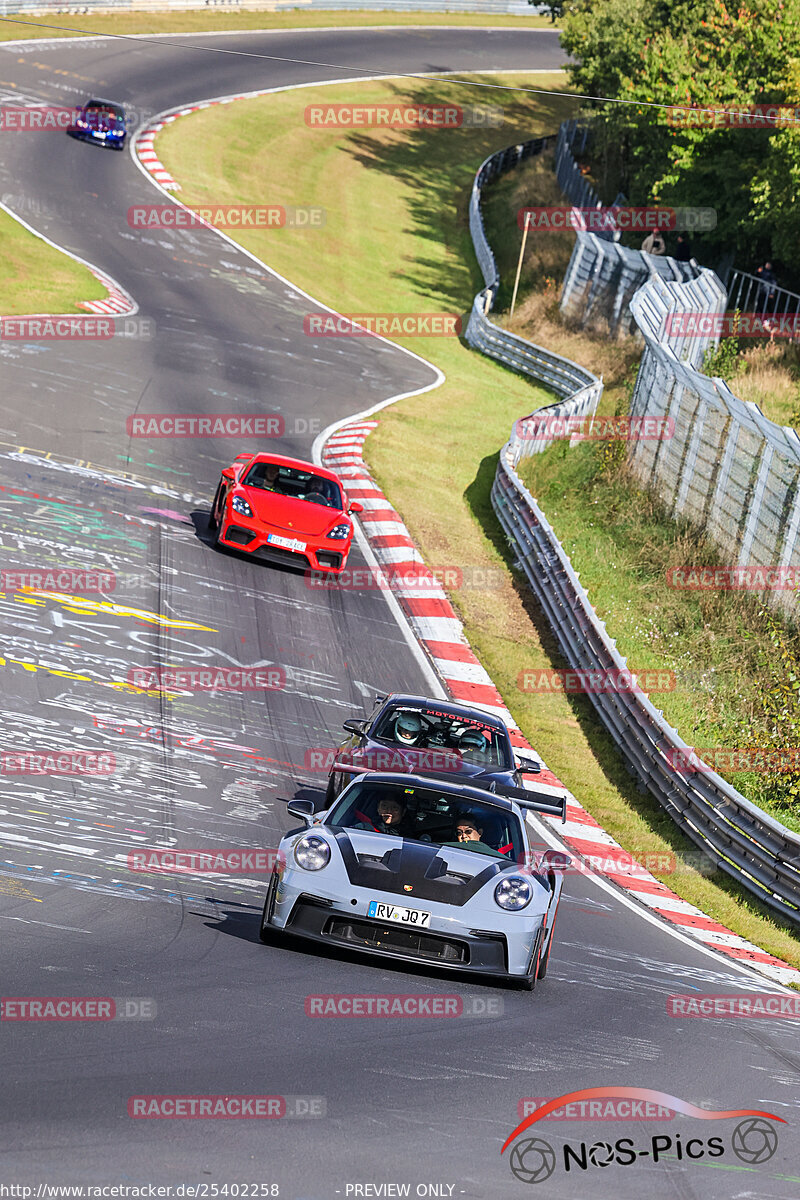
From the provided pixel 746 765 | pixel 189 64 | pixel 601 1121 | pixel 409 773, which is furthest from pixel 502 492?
pixel 189 64

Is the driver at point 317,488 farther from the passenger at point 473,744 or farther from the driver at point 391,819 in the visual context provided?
the driver at point 391,819

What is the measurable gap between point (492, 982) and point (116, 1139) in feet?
10.9

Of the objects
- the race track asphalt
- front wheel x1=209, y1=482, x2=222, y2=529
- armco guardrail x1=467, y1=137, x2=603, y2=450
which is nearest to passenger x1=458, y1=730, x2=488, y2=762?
the race track asphalt

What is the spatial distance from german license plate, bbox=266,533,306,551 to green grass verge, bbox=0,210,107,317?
1331 cm

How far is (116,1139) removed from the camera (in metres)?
5.75

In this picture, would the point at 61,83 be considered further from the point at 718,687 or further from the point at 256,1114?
the point at 256,1114

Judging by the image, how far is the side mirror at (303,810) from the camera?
912 centimetres

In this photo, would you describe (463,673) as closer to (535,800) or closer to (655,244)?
(535,800)

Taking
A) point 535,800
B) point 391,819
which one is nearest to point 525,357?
point 535,800

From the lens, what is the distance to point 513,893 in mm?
8734

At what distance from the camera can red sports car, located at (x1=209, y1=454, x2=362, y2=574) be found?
766 inches

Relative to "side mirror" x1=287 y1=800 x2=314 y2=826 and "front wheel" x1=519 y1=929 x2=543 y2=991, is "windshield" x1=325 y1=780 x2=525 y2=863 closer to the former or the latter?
"side mirror" x1=287 y1=800 x2=314 y2=826

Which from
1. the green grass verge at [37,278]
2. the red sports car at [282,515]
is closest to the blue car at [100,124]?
the green grass verge at [37,278]

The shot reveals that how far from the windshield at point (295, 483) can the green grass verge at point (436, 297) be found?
2.40 meters
